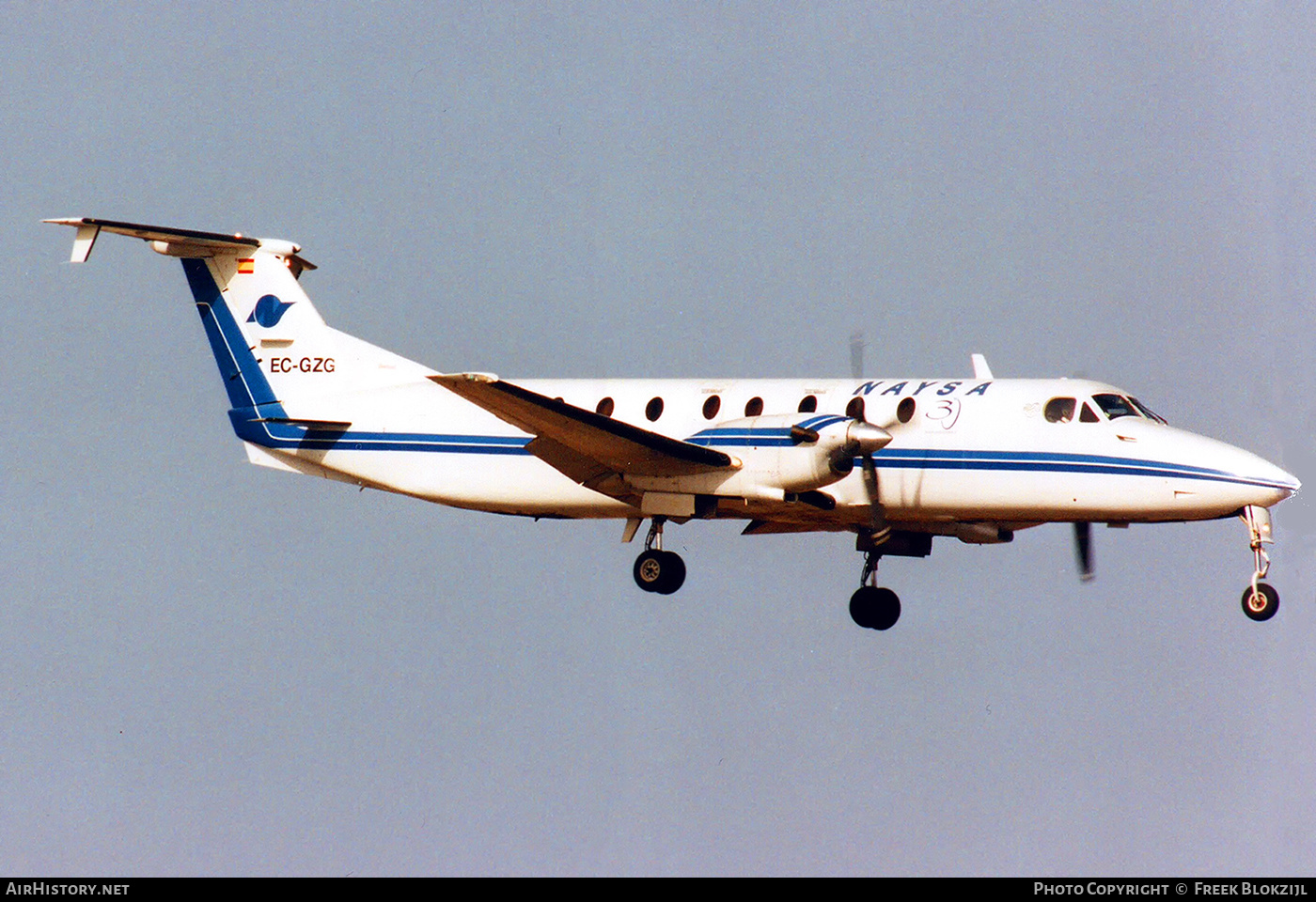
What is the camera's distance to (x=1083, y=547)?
25.1 meters

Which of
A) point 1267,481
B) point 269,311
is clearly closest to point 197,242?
point 269,311

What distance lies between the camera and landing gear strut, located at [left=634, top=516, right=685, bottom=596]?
80.3 feet

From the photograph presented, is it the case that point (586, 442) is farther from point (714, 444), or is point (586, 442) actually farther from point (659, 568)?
point (659, 568)

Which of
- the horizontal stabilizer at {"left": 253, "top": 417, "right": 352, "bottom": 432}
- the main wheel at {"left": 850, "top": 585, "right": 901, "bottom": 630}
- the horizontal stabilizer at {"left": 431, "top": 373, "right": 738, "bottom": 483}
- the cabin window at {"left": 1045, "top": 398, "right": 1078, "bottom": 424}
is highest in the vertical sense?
the horizontal stabilizer at {"left": 253, "top": 417, "right": 352, "bottom": 432}

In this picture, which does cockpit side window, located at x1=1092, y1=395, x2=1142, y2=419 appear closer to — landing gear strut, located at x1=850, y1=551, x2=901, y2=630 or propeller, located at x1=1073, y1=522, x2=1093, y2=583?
propeller, located at x1=1073, y1=522, x2=1093, y2=583

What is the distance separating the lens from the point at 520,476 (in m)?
25.5

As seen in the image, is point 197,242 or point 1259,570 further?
point 197,242

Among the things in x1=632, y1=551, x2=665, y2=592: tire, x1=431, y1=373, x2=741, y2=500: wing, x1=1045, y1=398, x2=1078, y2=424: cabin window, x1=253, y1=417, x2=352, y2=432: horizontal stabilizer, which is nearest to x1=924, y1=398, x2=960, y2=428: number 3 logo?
x1=1045, y1=398, x2=1078, y2=424: cabin window

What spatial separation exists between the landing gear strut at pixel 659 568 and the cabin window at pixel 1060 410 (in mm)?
5173

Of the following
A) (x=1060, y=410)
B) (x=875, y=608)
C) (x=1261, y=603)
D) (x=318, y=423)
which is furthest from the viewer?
(x=318, y=423)

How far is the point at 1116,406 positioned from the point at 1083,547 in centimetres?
289

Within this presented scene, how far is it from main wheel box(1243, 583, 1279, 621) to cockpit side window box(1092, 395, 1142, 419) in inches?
110
